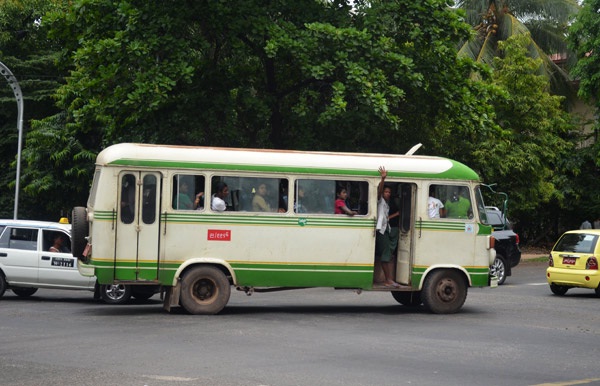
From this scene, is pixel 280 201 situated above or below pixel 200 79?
Result: below

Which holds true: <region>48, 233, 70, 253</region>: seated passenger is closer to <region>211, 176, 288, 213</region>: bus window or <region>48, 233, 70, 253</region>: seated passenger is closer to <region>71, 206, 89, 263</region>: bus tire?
<region>71, 206, 89, 263</region>: bus tire

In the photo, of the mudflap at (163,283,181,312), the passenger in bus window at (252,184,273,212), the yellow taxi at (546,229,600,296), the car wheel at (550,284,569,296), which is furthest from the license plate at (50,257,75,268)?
the car wheel at (550,284,569,296)

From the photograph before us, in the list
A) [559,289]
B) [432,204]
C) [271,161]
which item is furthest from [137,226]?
[559,289]

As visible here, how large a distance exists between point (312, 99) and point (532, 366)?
1734 cm

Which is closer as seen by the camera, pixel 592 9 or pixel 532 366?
pixel 532 366

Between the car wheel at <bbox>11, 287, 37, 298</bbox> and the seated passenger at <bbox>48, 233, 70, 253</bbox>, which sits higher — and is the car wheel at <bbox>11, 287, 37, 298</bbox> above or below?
below

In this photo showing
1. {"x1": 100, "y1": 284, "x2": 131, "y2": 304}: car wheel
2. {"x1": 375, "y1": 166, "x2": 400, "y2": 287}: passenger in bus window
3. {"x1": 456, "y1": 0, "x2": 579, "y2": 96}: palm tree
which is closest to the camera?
{"x1": 375, "y1": 166, "x2": 400, "y2": 287}: passenger in bus window

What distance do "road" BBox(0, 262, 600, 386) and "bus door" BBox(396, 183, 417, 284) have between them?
2.45ft

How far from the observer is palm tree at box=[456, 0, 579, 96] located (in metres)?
44.2

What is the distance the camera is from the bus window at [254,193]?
1698cm

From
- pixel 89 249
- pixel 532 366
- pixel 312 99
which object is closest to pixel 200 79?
pixel 312 99

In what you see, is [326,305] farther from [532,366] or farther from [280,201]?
[532,366]

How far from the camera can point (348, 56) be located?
24922mm

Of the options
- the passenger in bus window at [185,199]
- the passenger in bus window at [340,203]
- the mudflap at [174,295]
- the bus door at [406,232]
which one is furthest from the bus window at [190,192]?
the bus door at [406,232]
